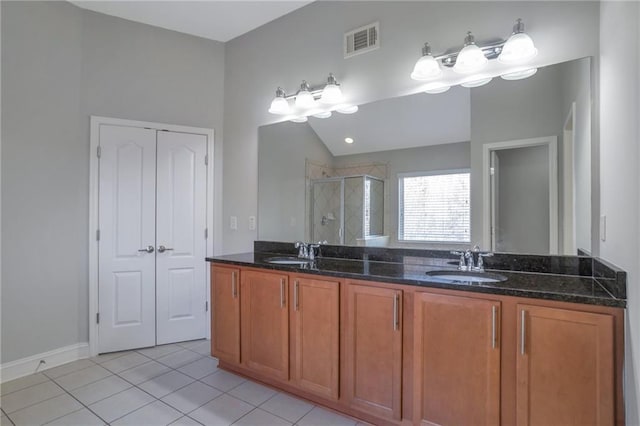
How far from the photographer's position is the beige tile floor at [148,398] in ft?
6.57

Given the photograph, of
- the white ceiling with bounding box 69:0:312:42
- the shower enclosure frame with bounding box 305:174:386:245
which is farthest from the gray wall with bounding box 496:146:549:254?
the white ceiling with bounding box 69:0:312:42

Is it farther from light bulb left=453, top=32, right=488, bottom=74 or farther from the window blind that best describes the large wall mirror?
light bulb left=453, top=32, right=488, bottom=74

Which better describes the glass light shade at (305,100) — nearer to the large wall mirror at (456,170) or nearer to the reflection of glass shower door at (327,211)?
the large wall mirror at (456,170)

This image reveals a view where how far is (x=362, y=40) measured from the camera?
2549 millimetres

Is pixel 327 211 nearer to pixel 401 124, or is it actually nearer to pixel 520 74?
pixel 401 124

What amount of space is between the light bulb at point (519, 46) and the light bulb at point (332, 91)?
3.77ft

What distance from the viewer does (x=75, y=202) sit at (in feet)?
9.50

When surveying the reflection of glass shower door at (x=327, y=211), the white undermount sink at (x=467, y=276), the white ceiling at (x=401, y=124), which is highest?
the white ceiling at (x=401, y=124)

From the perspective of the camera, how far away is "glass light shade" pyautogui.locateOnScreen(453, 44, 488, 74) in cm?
199

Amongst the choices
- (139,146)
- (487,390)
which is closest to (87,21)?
(139,146)

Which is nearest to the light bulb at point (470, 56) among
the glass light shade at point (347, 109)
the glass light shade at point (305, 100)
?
the glass light shade at point (347, 109)

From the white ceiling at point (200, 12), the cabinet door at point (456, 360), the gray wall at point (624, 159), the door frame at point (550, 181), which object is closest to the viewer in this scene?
the gray wall at point (624, 159)

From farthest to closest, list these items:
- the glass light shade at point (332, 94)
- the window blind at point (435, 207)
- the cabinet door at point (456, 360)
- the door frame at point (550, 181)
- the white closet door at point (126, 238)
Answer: the white closet door at point (126, 238) → the glass light shade at point (332, 94) → the window blind at point (435, 207) → the door frame at point (550, 181) → the cabinet door at point (456, 360)

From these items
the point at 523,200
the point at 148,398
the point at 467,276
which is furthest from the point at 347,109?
the point at 148,398
